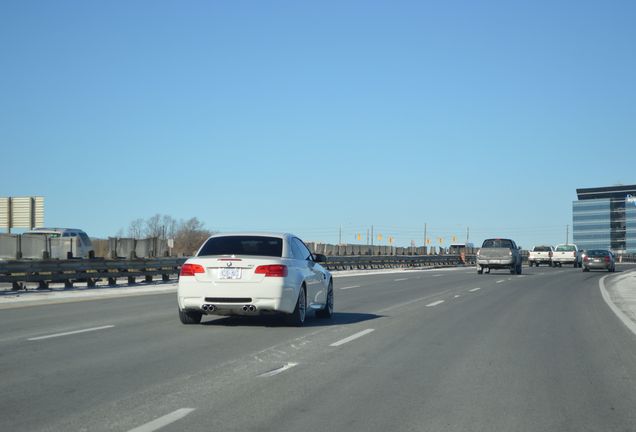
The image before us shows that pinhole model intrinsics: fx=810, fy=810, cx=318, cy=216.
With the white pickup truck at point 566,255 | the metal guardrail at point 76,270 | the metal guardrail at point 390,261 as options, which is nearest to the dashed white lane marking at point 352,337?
the metal guardrail at point 76,270

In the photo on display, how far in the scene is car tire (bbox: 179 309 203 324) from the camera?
1340 cm

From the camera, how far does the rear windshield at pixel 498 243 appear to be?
46.2m

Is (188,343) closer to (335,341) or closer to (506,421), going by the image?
(335,341)

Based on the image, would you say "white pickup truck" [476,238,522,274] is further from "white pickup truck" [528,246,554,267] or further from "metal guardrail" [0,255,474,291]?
"white pickup truck" [528,246,554,267]

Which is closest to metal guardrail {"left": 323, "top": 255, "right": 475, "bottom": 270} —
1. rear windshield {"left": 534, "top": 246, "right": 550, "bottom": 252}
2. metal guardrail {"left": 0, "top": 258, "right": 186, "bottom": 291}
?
rear windshield {"left": 534, "top": 246, "right": 550, "bottom": 252}

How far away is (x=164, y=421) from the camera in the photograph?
20.3 feet

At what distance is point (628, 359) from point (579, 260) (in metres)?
61.1

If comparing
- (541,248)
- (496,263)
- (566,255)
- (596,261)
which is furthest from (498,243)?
(541,248)

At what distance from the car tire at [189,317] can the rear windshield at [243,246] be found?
998 mm

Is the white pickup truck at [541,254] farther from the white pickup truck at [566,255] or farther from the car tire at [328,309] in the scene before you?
the car tire at [328,309]

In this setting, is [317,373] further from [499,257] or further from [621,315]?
[499,257]

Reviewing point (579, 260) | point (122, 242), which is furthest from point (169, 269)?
point (579, 260)

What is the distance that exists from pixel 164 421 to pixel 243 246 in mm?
7478

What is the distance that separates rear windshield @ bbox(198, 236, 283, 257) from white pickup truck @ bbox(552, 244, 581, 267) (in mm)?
56822
